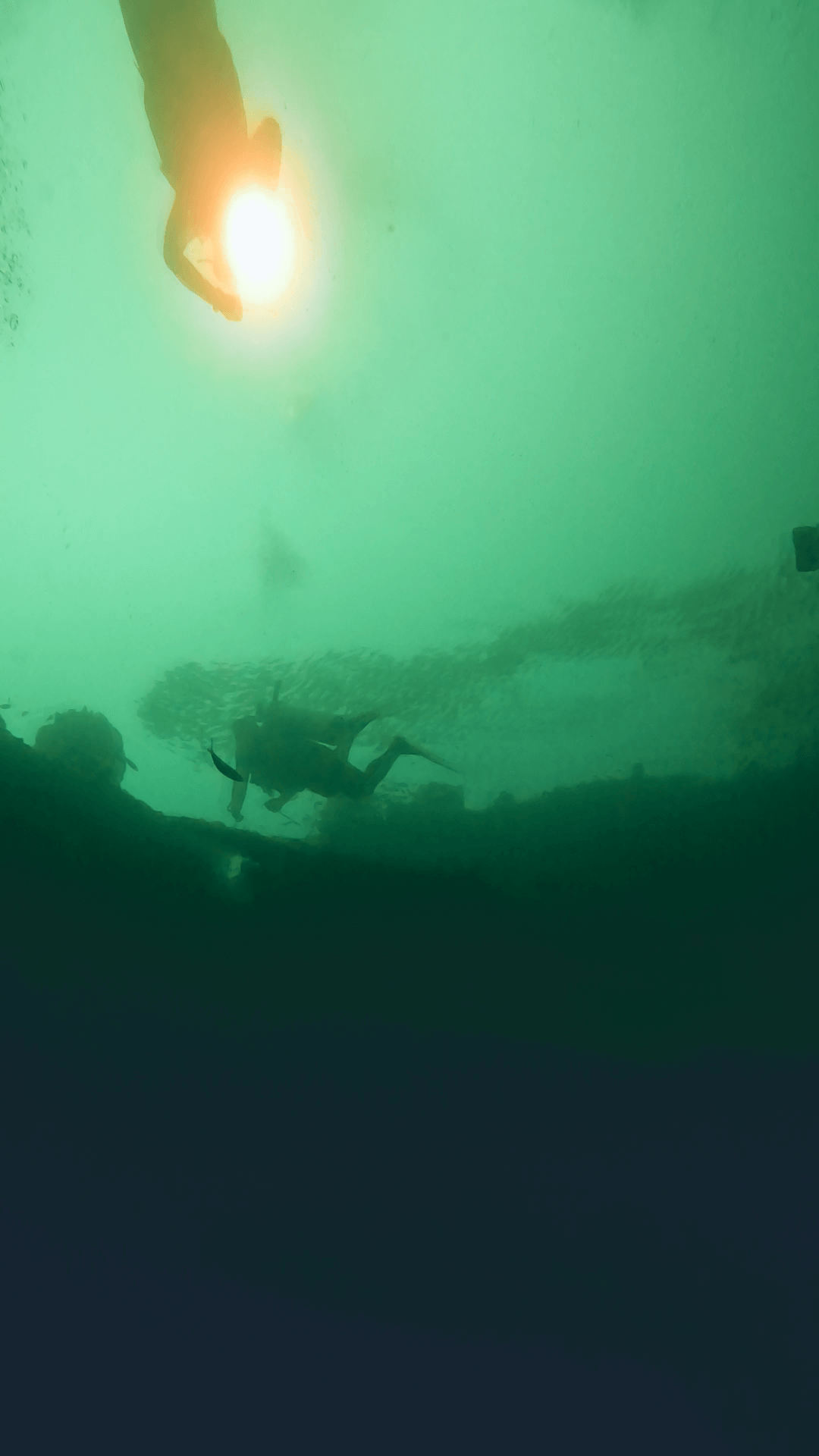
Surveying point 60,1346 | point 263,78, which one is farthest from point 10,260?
point 60,1346

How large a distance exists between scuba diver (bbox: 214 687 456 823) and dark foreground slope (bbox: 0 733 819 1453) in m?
0.84

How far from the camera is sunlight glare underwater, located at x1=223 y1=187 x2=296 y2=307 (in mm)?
8742

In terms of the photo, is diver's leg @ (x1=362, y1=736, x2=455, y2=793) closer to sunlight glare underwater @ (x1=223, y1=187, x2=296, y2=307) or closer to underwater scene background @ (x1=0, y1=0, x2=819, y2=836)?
underwater scene background @ (x1=0, y1=0, x2=819, y2=836)

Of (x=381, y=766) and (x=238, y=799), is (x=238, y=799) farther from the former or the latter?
(x=381, y=766)

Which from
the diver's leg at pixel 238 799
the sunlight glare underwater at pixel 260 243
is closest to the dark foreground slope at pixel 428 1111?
the diver's leg at pixel 238 799

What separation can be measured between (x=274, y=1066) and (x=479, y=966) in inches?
158

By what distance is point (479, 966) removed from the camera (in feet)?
36.7

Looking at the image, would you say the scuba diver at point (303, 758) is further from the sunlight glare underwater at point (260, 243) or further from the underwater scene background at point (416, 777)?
the sunlight glare underwater at point (260, 243)

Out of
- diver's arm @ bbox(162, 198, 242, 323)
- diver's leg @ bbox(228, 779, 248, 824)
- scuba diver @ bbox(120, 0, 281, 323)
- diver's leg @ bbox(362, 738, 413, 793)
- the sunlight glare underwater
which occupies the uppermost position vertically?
the sunlight glare underwater

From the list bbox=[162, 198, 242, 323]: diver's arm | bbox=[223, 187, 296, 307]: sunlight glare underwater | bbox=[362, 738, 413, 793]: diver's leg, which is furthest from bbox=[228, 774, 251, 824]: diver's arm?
bbox=[223, 187, 296, 307]: sunlight glare underwater

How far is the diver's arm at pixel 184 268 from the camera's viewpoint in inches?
277

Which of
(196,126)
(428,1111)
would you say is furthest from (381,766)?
(196,126)

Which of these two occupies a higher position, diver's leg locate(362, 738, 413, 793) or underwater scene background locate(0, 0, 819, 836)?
underwater scene background locate(0, 0, 819, 836)

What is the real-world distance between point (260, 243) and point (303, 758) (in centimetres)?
918
